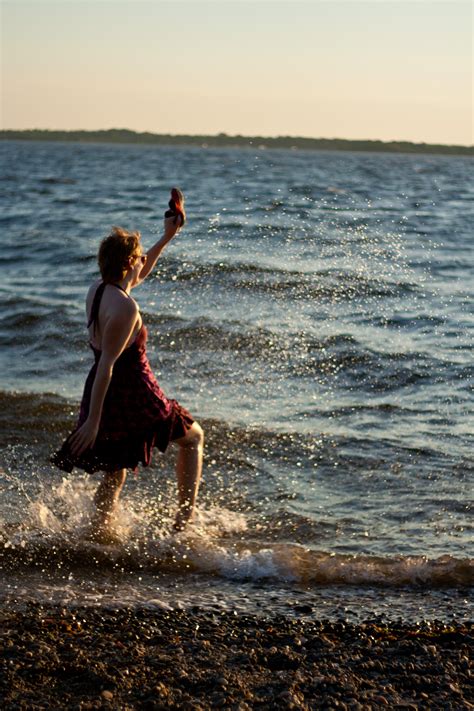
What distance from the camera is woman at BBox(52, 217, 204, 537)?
5465 millimetres

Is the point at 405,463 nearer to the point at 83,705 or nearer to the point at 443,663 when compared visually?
the point at 443,663

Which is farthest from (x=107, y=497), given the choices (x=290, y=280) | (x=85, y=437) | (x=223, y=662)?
(x=290, y=280)

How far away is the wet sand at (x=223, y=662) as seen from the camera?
4078 mm

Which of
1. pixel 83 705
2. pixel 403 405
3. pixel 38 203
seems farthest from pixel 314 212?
pixel 83 705

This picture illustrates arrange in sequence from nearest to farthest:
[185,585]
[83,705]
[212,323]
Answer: [83,705] → [185,585] → [212,323]

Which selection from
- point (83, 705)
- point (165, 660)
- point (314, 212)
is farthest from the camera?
point (314, 212)

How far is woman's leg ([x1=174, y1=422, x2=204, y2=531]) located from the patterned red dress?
31 cm

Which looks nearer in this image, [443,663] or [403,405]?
[443,663]

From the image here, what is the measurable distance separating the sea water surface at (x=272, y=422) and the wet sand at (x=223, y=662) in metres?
0.31

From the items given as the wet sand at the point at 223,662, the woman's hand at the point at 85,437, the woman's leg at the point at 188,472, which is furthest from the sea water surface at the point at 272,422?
the woman's hand at the point at 85,437

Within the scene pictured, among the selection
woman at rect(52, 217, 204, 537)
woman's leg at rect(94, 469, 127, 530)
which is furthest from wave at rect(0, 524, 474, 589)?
woman at rect(52, 217, 204, 537)

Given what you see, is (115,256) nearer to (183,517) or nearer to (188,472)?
(188,472)

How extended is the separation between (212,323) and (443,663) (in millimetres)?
7935

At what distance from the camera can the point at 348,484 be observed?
290 inches
